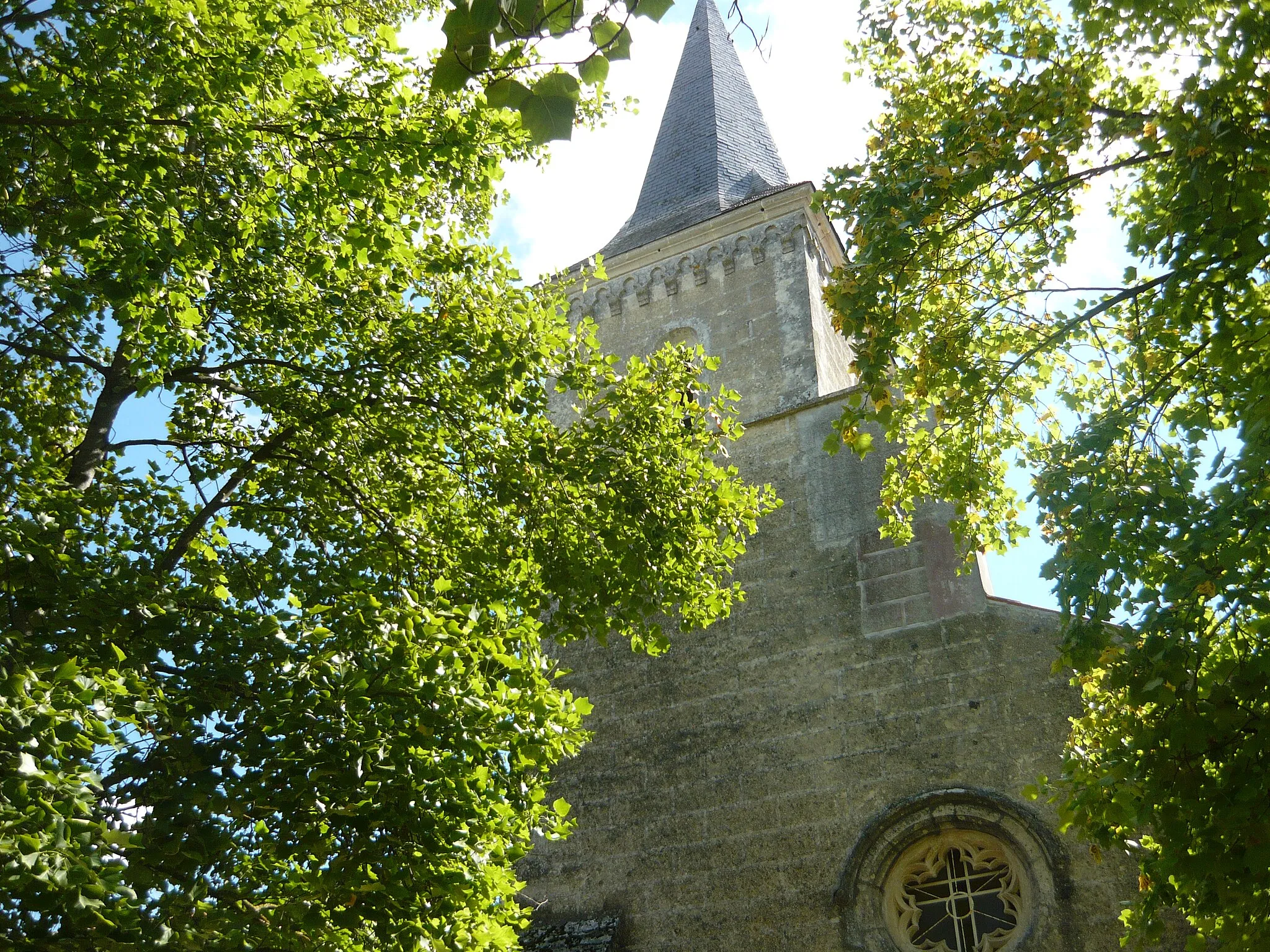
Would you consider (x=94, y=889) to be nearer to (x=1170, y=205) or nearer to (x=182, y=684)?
(x=182, y=684)

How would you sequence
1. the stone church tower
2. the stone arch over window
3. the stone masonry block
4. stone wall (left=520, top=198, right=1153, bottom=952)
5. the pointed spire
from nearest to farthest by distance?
the stone arch over window, the stone church tower, stone wall (left=520, top=198, right=1153, bottom=952), the stone masonry block, the pointed spire

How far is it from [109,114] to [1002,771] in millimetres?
7918

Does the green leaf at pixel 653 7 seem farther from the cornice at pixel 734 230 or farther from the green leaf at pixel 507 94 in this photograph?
the cornice at pixel 734 230

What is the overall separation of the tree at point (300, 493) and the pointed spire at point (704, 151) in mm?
8614

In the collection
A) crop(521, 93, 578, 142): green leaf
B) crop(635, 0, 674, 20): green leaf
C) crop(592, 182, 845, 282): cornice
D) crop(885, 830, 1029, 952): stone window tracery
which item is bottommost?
crop(885, 830, 1029, 952): stone window tracery

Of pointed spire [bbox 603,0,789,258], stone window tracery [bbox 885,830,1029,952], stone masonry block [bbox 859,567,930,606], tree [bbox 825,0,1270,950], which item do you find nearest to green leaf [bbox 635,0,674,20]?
tree [bbox 825,0,1270,950]

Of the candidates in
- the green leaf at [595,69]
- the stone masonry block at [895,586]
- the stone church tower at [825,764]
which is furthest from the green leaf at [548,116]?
the stone masonry block at [895,586]

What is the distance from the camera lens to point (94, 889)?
14.1ft

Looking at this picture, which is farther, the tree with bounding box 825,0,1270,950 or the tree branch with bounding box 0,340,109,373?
the tree branch with bounding box 0,340,109,373

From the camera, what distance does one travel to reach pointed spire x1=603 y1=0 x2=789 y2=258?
17.5 metres

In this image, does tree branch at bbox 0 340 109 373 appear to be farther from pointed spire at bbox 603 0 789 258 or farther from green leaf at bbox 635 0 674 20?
pointed spire at bbox 603 0 789 258

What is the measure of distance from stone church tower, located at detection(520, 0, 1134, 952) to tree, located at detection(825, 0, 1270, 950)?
4.03ft

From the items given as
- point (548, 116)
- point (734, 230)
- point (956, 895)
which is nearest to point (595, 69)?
point (548, 116)

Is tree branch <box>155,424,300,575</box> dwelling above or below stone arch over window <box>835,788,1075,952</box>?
above
